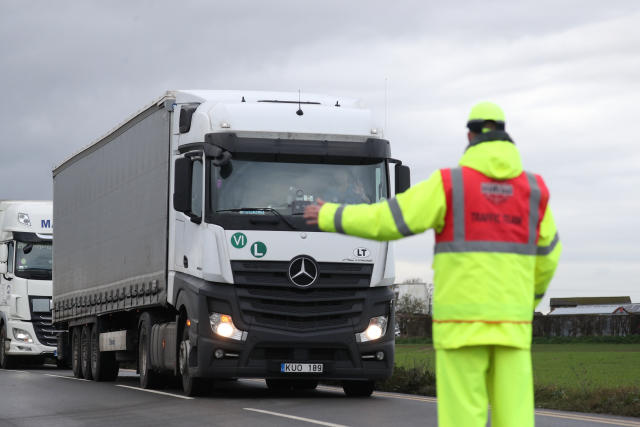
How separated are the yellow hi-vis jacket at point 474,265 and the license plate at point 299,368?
9375 millimetres

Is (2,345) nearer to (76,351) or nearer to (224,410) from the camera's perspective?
(76,351)

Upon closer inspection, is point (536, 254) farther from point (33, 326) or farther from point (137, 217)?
point (33, 326)

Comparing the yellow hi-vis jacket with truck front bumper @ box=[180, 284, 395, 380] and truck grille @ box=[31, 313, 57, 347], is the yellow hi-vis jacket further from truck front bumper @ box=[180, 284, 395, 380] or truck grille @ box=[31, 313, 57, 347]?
truck grille @ box=[31, 313, 57, 347]

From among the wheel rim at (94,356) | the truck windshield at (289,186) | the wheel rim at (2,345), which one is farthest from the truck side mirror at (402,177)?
the wheel rim at (2,345)

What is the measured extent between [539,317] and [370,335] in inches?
1870

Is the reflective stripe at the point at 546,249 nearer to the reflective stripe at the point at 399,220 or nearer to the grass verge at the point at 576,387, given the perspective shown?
the reflective stripe at the point at 399,220

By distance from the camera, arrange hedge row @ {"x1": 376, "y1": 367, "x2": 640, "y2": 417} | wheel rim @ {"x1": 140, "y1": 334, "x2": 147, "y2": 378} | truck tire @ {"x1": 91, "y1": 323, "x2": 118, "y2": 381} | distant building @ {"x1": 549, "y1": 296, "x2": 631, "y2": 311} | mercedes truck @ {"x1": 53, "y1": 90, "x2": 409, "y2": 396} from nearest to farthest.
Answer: hedge row @ {"x1": 376, "y1": 367, "x2": 640, "y2": 417}, mercedes truck @ {"x1": 53, "y1": 90, "x2": 409, "y2": 396}, wheel rim @ {"x1": 140, "y1": 334, "x2": 147, "y2": 378}, truck tire @ {"x1": 91, "y1": 323, "x2": 118, "y2": 381}, distant building @ {"x1": 549, "y1": 296, "x2": 631, "y2": 311}

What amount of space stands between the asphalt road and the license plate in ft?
1.25

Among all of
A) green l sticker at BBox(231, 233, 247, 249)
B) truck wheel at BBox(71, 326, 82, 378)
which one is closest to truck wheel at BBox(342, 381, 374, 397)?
green l sticker at BBox(231, 233, 247, 249)

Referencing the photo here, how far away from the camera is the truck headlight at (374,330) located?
1583 cm

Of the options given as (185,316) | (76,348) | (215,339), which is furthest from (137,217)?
(76,348)

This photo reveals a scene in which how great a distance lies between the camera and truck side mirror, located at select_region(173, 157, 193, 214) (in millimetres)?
15688

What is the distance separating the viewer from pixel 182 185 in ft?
51.6

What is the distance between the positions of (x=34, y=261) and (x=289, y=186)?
56.0 ft
